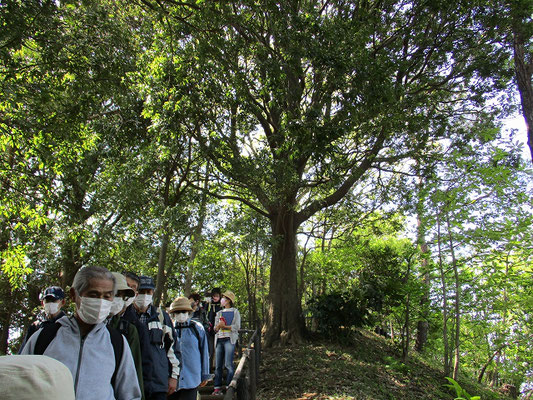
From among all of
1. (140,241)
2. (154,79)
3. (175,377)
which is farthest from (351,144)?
(175,377)

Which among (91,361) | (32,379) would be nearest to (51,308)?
(91,361)

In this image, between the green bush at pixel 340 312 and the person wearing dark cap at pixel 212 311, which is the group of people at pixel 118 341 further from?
the green bush at pixel 340 312

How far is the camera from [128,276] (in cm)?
352

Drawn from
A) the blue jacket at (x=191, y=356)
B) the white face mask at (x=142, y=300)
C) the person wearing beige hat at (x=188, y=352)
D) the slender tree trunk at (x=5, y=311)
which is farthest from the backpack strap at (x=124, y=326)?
the slender tree trunk at (x=5, y=311)

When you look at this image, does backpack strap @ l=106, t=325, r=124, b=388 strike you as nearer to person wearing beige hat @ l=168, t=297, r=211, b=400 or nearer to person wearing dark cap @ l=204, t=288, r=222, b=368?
person wearing beige hat @ l=168, t=297, r=211, b=400

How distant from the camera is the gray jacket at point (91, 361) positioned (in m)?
2.11

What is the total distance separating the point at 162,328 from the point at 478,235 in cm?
661

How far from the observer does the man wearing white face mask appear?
2.12 metres

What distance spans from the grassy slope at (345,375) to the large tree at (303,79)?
1490mm

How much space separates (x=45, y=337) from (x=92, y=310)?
11.0 inches

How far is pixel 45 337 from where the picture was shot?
216cm

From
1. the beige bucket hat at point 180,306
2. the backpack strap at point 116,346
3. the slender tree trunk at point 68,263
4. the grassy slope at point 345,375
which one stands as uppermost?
the slender tree trunk at point 68,263

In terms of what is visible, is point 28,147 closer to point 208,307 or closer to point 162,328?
point 162,328

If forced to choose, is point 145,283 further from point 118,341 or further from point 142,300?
point 118,341
